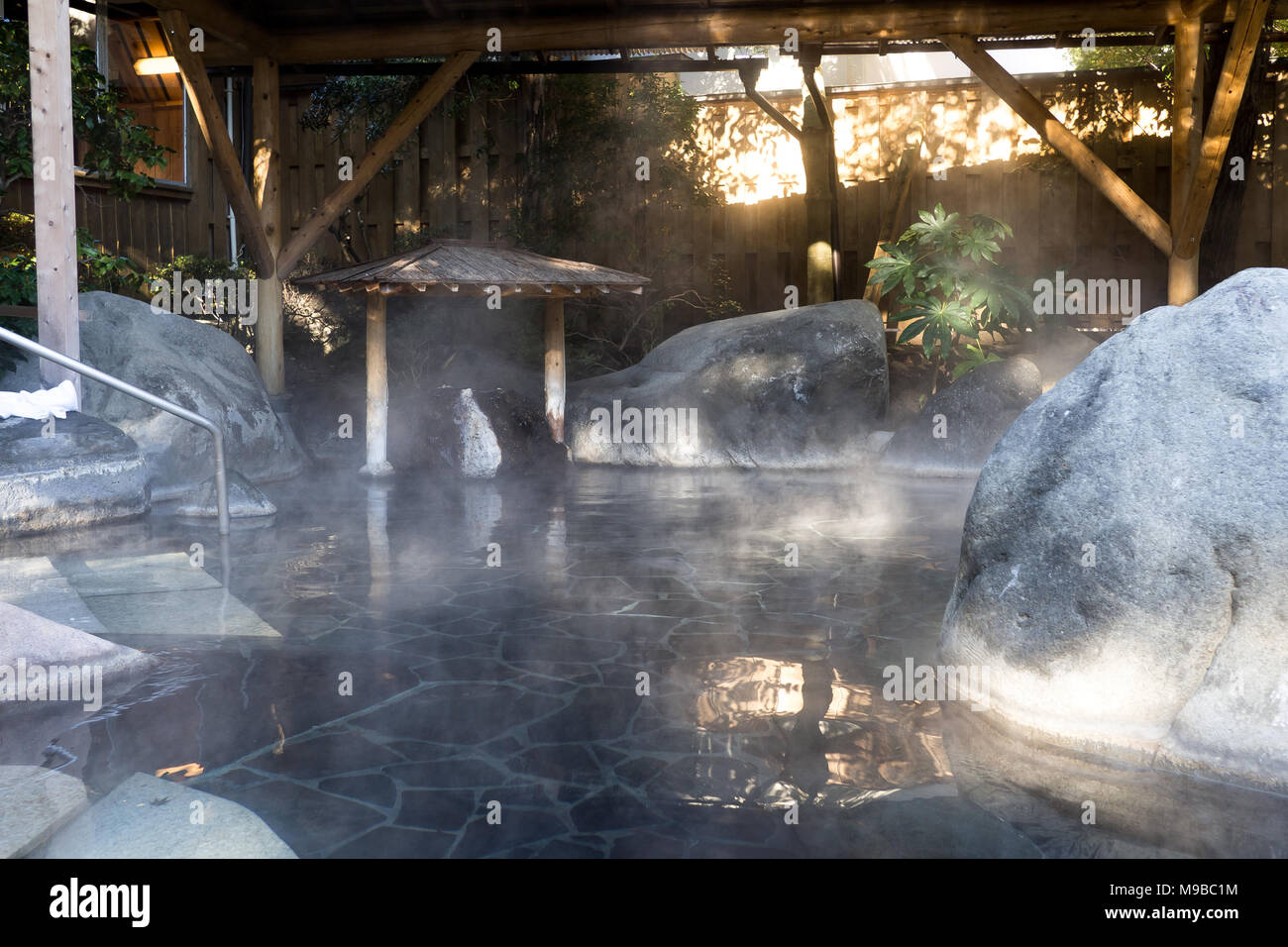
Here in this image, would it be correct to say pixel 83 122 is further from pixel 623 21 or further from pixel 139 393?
pixel 623 21

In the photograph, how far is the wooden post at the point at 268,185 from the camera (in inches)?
427

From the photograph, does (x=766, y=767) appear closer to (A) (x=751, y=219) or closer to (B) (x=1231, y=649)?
(B) (x=1231, y=649)

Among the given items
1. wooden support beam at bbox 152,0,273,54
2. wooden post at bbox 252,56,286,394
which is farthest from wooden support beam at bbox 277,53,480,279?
wooden support beam at bbox 152,0,273,54

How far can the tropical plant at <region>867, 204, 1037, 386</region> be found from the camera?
1186cm

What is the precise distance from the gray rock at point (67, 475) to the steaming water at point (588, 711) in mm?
389

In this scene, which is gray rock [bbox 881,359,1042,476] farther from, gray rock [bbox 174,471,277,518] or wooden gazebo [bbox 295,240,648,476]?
gray rock [bbox 174,471,277,518]

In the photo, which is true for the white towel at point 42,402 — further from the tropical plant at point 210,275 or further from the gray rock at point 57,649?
the tropical plant at point 210,275

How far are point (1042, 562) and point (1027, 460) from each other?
47 centimetres

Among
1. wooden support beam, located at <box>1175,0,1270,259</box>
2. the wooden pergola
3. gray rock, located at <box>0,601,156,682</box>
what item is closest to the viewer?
gray rock, located at <box>0,601,156,682</box>

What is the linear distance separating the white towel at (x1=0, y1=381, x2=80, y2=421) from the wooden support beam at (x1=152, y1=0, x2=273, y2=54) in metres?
3.62

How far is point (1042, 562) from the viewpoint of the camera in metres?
3.98

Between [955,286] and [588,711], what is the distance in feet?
30.4

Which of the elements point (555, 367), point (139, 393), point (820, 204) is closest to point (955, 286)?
point (820, 204)
